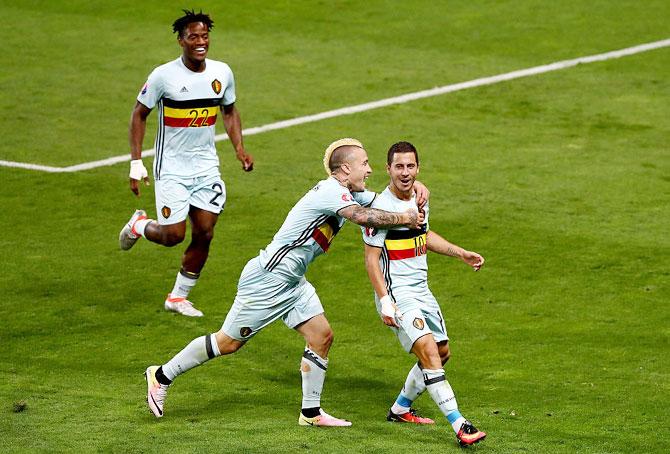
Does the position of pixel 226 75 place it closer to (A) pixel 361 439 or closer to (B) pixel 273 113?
(A) pixel 361 439

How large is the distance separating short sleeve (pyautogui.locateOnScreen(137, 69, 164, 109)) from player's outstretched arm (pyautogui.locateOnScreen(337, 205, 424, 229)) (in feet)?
13.2

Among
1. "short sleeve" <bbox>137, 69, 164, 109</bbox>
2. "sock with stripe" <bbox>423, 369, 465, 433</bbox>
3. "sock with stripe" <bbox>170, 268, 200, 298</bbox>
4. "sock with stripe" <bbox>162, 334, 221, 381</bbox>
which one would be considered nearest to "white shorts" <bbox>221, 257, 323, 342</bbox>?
"sock with stripe" <bbox>162, 334, 221, 381</bbox>

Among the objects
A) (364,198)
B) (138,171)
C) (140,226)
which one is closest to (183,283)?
(140,226)

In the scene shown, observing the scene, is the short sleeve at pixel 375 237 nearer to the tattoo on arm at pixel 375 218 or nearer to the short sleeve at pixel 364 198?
the tattoo on arm at pixel 375 218

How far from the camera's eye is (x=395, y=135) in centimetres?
1934

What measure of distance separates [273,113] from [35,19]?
6.83m

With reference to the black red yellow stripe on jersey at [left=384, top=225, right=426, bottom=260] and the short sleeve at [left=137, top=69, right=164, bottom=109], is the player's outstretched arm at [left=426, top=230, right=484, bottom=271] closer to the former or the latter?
the black red yellow stripe on jersey at [left=384, top=225, right=426, bottom=260]

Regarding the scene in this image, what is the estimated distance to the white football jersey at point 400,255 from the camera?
10.5 m

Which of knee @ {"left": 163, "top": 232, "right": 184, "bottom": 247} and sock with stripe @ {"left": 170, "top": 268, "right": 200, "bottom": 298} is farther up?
knee @ {"left": 163, "top": 232, "right": 184, "bottom": 247}

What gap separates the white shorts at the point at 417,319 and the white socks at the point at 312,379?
0.63 meters

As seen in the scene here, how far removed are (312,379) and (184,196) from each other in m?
3.71

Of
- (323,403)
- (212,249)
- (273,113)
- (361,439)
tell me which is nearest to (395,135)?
(273,113)

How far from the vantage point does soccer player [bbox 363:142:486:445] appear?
10164 mm

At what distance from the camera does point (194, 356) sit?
1070cm
